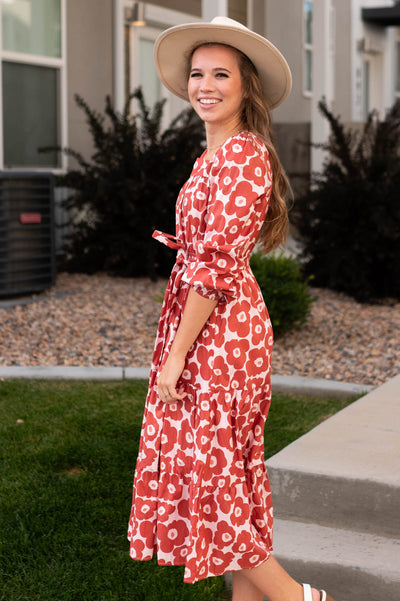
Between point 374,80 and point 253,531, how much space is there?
15.7 m

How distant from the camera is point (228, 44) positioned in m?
2.44

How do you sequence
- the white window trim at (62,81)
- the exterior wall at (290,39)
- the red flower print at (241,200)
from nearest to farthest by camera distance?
1. the red flower print at (241,200)
2. the white window trim at (62,81)
3. the exterior wall at (290,39)

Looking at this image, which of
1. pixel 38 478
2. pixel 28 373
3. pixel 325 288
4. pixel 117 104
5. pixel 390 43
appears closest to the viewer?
pixel 38 478

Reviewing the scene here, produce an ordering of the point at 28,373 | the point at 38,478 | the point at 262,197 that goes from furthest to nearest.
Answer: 1. the point at 28,373
2. the point at 38,478
3. the point at 262,197

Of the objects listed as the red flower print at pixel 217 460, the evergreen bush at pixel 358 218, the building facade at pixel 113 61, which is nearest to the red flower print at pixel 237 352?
the red flower print at pixel 217 460

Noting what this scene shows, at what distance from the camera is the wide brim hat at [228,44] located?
2.38 m

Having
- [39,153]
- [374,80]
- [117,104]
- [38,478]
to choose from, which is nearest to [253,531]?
[38,478]

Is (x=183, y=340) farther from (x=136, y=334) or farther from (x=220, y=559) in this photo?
(x=136, y=334)

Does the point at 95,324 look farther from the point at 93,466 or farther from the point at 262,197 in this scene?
the point at 262,197

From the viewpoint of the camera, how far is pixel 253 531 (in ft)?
7.94

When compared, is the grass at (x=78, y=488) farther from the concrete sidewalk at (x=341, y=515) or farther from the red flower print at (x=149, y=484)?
the red flower print at (x=149, y=484)

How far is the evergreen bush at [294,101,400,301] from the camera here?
7688mm

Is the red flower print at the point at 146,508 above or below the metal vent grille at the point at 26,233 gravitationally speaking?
below

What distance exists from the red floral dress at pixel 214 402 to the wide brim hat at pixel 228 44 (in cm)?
25
